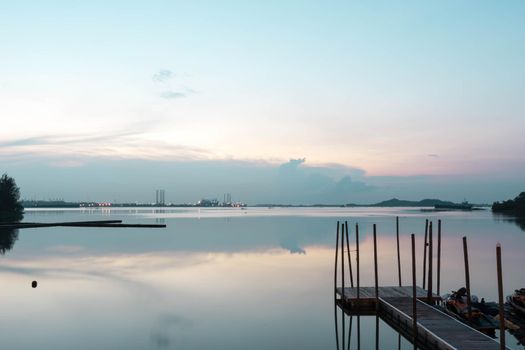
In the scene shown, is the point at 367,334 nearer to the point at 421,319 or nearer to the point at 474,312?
the point at 421,319

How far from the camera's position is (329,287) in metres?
28.4

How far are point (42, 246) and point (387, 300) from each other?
129ft

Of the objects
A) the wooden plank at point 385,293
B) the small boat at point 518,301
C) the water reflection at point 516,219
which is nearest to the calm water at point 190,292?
the wooden plank at point 385,293

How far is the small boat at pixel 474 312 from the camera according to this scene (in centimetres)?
1706

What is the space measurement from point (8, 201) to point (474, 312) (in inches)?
3783

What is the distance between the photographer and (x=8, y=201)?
9700 cm

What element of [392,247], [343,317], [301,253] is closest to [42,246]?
[301,253]

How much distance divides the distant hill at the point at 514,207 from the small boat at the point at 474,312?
123847mm

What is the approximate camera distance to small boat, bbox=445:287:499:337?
17.1m

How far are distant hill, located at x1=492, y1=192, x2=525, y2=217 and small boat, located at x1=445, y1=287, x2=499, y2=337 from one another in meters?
124

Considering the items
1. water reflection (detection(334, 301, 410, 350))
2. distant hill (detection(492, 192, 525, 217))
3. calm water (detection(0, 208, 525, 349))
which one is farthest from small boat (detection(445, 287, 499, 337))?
distant hill (detection(492, 192, 525, 217))

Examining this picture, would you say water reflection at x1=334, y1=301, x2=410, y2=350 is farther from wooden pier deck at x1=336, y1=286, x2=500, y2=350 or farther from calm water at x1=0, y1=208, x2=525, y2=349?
wooden pier deck at x1=336, y1=286, x2=500, y2=350

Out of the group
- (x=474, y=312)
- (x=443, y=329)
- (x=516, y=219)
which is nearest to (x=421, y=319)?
(x=443, y=329)

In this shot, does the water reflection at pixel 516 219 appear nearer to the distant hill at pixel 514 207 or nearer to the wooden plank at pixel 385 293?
the distant hill at pixel 514 207
